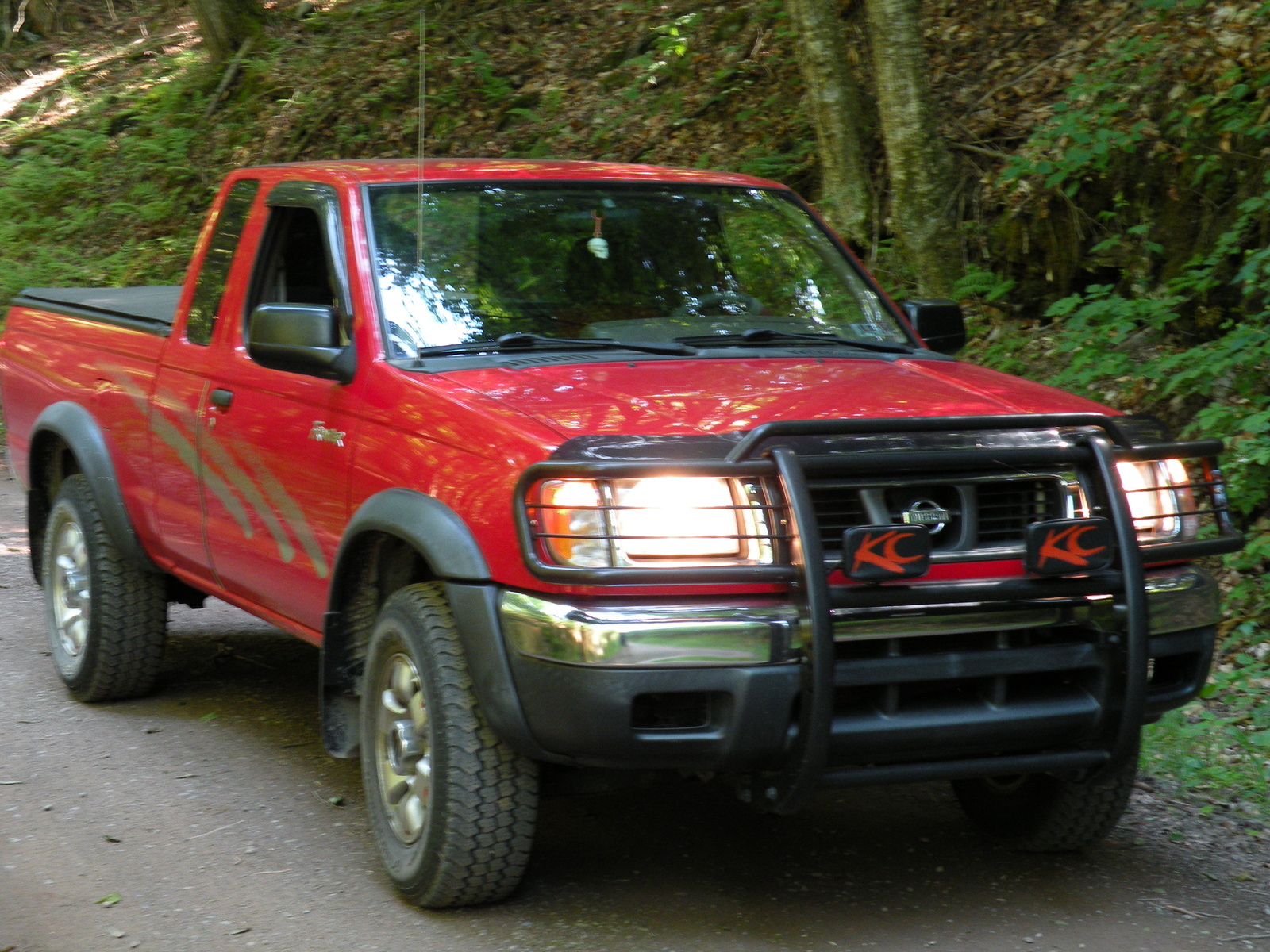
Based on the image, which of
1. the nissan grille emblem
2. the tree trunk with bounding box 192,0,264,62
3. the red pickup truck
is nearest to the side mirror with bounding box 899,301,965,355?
the red pickup truck

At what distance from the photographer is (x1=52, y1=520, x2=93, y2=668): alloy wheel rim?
5824 millimetres

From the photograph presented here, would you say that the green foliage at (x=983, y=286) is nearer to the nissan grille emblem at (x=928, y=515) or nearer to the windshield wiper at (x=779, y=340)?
→ the windshield wiper at (x=779, y=340)

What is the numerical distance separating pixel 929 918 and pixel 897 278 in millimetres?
6431

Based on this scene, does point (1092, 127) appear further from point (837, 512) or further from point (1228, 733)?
point (837, 512)

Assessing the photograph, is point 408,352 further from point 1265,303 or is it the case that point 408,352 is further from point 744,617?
point 1265,303

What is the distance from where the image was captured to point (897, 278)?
9.68 meters

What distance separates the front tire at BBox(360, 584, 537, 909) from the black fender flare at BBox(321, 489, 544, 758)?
0.35ft

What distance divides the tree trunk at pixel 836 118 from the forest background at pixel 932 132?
49mm

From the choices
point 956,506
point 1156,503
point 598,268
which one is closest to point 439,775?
point 956,506

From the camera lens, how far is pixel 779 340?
4.48m

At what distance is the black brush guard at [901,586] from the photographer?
126 inches

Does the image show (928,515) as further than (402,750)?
No

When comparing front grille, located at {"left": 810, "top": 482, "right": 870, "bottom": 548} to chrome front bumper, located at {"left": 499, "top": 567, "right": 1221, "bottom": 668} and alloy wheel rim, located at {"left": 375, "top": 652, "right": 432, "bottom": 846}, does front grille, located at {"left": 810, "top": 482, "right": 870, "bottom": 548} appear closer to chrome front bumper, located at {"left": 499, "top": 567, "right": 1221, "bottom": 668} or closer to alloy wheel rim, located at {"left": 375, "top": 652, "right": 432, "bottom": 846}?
chrome front bumper, located at {"left": 499, "top": 567, "right": 1221, "bottom": 668}

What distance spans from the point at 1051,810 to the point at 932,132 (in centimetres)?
611
